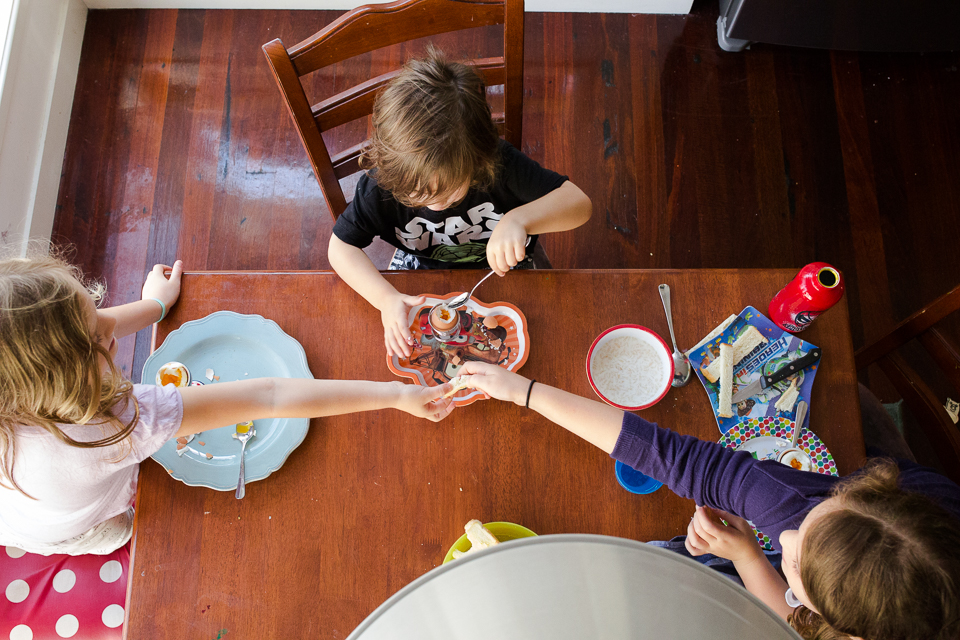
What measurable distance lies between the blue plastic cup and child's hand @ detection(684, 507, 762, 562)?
7cm

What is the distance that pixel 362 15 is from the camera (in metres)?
0.94

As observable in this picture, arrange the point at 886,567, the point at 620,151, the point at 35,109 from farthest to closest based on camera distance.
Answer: the point at 620,151, the point at 35,109, the point at 886,567

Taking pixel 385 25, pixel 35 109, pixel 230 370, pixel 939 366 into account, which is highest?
pixel 385 25

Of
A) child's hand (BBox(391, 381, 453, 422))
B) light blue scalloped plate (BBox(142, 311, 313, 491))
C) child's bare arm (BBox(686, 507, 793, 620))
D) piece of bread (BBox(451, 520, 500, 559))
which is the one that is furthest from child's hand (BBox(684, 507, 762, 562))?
light blue scalloped plate (BBox(142, 311, 313, 491))

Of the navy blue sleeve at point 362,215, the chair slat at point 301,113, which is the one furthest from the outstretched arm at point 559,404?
the chair slat at point 301,113

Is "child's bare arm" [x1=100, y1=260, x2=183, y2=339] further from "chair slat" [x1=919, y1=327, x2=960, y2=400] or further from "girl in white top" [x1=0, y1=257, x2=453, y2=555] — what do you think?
"chair slat" [x1=919, y1=327, x2=960, y2=400]

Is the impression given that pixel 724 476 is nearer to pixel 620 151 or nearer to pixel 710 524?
pixel 710 524

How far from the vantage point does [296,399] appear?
36.1 inches

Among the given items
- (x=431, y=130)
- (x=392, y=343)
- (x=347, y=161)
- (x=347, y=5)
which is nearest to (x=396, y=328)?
(x=392, y=343)

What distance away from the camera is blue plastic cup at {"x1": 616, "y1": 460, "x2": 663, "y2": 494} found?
911 millimetres

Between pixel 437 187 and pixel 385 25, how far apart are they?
0.29 metres

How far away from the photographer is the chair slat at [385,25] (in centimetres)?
95

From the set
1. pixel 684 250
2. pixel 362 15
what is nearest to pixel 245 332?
pixel 362 15

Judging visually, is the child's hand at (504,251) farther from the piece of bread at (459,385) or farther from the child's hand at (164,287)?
the child's hand at (164,287)
